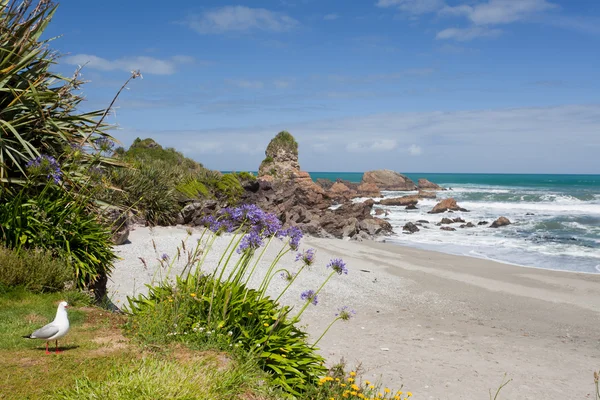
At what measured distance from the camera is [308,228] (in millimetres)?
22922

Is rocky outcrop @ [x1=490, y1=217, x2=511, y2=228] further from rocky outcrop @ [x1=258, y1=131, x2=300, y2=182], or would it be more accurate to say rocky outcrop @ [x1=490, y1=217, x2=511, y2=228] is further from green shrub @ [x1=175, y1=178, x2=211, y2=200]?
green shrub @ [x1=175, y1=178, x2=211, y2=200]

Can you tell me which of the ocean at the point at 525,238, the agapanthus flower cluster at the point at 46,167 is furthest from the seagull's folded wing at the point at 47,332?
the ocean at the point at 525,238

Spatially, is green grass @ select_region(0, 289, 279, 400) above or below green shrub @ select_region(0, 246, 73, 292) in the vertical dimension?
below

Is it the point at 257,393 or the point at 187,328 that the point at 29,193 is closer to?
the point at 187,328

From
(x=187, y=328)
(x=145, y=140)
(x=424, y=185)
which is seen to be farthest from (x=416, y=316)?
(x=424, y=185)

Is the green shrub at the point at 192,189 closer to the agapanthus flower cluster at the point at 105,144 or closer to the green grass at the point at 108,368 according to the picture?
the agapanthus flower cluster at the point at 105,144

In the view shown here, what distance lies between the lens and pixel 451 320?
11406 millimetres

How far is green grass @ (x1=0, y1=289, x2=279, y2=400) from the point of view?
395 cm

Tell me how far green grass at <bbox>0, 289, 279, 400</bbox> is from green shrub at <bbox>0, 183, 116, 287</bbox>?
1.43 meters

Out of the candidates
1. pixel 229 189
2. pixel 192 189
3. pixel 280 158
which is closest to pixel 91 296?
pixel 192 189

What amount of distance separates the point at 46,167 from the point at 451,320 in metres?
8.82

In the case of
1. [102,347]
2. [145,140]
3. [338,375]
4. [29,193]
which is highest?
[145,140]

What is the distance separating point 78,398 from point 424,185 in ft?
264

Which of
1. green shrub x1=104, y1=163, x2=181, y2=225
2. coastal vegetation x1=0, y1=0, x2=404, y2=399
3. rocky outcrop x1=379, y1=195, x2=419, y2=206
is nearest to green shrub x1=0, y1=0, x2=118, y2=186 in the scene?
coastal vegetation x1=0, y1=0, x2=404, y2=399
